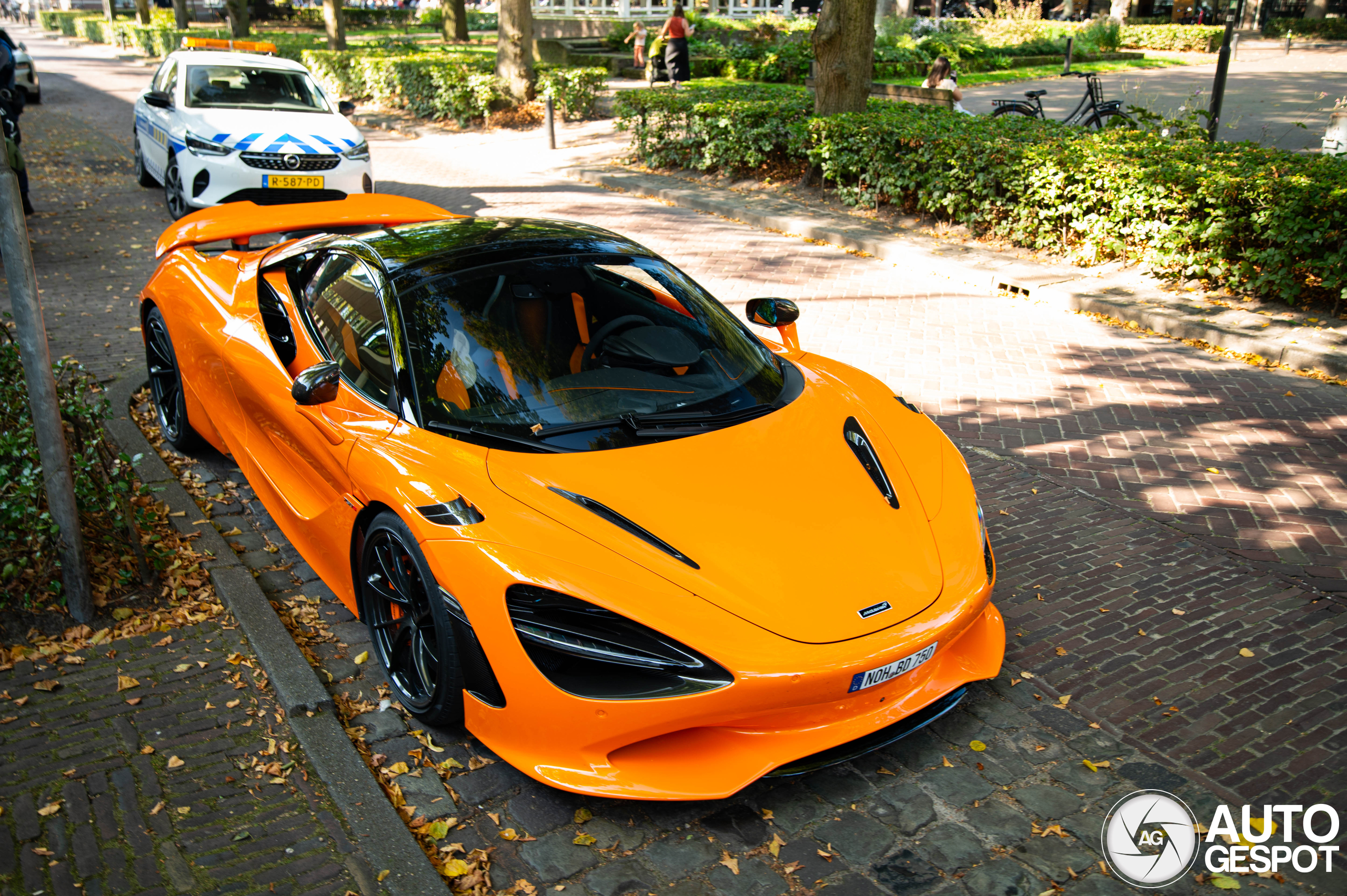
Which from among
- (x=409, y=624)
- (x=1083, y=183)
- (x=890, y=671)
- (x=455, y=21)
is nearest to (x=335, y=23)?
(x=455, y=21)

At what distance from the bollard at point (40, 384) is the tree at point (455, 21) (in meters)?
35.0

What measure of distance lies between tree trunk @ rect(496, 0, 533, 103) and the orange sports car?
16.2 m

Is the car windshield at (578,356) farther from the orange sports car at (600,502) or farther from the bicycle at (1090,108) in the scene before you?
the bicycle at (1090,108)

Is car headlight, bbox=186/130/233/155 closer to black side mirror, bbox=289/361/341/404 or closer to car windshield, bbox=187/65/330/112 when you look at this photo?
car windshield, bbox=187/65/330/112

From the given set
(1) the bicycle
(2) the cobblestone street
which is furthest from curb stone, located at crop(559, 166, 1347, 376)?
(1) the bicycle

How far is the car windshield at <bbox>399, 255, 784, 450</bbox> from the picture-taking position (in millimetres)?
3523

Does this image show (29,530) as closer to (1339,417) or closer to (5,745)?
(5,745)

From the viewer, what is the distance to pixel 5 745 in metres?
3.34

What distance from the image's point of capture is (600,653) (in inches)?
111

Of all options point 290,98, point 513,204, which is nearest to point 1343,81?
point 513,204

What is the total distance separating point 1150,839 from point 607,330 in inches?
103

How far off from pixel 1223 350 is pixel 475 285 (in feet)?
20.1

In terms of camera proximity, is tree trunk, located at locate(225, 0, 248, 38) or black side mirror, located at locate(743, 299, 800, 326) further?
tree trunk, located at locate(225, 0, 248, 38)

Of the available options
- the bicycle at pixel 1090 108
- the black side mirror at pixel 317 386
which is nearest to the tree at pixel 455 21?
the bicycle at pixel 1090 108
